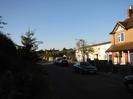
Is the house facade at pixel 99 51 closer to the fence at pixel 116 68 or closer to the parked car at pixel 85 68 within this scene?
the fence at pixel 116 68

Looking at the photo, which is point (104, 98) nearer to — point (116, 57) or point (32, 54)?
point (32, 54)

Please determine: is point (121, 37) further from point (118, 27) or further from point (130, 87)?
point (130, 87)

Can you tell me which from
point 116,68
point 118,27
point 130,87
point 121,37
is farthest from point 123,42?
point 130,87

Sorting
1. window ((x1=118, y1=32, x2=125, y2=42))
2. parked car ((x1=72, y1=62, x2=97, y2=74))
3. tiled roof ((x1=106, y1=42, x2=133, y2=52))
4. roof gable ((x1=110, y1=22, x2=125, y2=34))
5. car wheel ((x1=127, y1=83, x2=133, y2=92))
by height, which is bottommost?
car wheel ((x1=127, y1=83, x2=133, y2=92))

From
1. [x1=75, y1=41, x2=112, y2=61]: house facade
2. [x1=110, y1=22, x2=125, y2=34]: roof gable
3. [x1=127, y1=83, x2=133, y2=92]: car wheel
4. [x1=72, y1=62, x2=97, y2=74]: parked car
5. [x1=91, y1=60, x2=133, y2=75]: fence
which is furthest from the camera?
[x1=75, y1=41, x2=112, y2=61]: house facade

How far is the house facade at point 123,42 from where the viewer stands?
138ft

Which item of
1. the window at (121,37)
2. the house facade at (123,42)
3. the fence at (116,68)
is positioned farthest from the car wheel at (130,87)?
the window at (121,37)

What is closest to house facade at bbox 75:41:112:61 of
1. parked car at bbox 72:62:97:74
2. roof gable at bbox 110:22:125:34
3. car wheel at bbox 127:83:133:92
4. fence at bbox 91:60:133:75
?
roof gable at bbox 110:22:125:34

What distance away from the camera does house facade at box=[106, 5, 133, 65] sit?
1659 inches

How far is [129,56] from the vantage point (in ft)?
139

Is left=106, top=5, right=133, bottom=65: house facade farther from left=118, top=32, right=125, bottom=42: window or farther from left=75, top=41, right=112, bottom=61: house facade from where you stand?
left=75, top=41, right=112, bottom=61: house facade

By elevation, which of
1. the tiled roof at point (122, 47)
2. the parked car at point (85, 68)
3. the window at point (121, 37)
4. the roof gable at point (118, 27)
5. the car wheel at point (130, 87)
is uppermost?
the roof gable at point (118, 27)

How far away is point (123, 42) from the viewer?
44.9m

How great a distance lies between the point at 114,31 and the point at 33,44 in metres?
16.5
